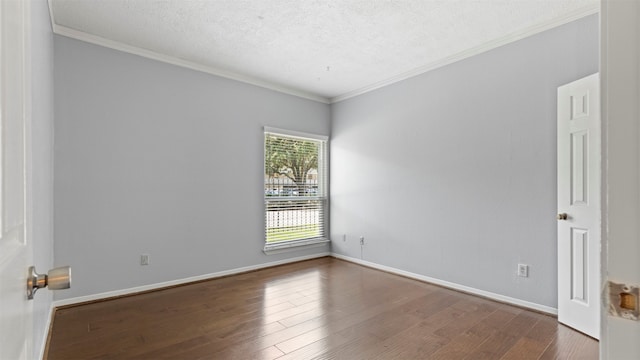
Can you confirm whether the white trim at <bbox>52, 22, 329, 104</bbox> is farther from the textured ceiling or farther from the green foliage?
the green foliage

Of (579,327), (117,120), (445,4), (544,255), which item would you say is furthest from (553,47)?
(117,120)

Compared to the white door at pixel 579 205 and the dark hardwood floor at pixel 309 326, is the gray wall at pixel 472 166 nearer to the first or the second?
the white door at pixel 579 205

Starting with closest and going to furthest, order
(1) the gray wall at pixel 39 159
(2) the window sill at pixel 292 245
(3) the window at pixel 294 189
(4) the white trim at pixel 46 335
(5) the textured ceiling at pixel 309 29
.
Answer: (1) the gray wall at pixel 39 159 → (4) the white trim at pixel 46 335 → (5) the textured ceiling at pixel 309 29 → (2) the window sill at pixel 292 245 → (3) the window at pixel 294 189

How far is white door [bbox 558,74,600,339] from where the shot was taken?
249cm

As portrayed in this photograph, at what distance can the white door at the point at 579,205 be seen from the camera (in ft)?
8.17

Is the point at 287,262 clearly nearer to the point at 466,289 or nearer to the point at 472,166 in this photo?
the point at 466,289

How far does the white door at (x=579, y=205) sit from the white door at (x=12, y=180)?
10.9ft

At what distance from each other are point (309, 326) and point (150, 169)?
100 inches

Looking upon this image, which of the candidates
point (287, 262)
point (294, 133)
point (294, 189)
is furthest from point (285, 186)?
point (287, 262)

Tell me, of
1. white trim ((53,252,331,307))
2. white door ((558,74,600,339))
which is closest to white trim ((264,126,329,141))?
white trim ((53,252,331,307))

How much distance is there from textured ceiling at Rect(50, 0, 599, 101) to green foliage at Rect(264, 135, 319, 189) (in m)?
1.17


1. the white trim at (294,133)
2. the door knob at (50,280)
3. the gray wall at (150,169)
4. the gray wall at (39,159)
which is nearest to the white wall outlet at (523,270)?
the gray wall at (150,169)

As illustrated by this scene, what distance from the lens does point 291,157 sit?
5.07 m

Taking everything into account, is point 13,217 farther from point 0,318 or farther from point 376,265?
point 376,265
